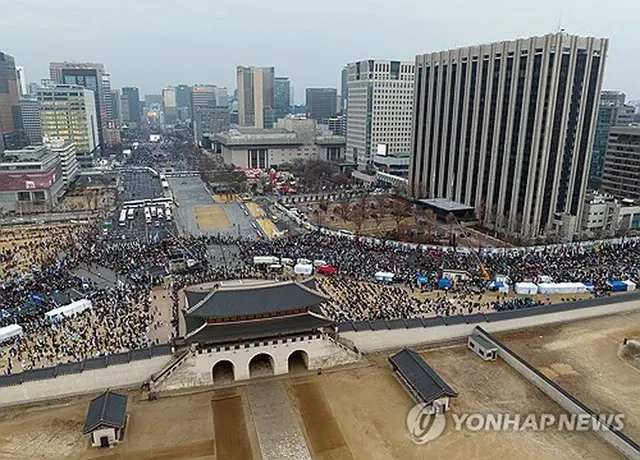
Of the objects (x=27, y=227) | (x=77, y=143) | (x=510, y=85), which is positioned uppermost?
(x=510, y=85)

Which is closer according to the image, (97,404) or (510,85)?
(97,404)

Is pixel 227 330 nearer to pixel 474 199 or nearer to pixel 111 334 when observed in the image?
pixel 111 334

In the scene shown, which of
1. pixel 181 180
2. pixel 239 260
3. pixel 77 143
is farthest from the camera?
pixel 77 143

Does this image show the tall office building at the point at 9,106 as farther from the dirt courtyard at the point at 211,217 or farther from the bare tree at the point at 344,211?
the bare tree at the point at 344,211

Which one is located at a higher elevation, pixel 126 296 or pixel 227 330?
→ pixel 227 330

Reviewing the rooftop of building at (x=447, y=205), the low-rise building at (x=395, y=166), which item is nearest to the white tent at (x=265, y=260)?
the rooftop of building at (x=447, y=205)

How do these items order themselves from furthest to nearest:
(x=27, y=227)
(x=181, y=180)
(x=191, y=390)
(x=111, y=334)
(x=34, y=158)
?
(x=181, y=180)
(x=34, y=158)
(x=27, y=227)
(x=111, y=334)
(x=191, y=390)

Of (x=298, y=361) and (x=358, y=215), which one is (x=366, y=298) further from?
(x=358, y=215)

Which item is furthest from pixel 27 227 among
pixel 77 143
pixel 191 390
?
pixel 77 143
